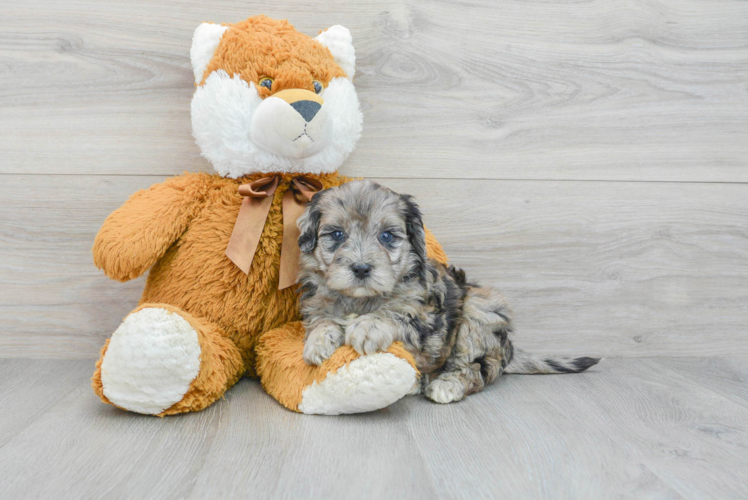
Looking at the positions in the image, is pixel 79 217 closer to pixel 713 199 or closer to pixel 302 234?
pixel 302 234

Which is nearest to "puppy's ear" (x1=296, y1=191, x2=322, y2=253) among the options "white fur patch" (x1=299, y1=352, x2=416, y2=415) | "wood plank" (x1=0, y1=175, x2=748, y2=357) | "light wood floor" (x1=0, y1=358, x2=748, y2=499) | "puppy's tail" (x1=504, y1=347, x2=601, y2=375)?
"white fur patch" (x1=299, y1=352, x2=416, y2=415)

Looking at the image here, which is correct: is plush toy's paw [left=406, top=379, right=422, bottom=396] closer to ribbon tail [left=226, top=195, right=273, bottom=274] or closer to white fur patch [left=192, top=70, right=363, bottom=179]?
ribbon tail [left=226, top=195, right=273, bottom=274]

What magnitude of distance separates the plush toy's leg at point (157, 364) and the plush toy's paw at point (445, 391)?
0.64 metres

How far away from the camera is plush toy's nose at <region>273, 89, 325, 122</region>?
4.99 ft

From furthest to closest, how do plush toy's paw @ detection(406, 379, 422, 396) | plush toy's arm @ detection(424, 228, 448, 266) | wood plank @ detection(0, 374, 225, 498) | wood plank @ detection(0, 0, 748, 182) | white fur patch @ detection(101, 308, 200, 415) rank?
1. wood plank @ detection(0, 0, 748, 182)
2. plush toy's arm @ detection(424, 228, 448, 266)
3. plush toy's paw @ detection(406, 379, 422, 396)
4. white fur patch @ detection(101, 308, 200, 415)
5. wood plank @ detection(0, 374, 225, 498)

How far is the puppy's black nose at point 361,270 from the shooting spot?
139 cm

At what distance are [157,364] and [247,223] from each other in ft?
1.58

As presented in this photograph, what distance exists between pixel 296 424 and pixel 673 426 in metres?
1.02

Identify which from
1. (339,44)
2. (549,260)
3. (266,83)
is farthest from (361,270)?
(549,260)

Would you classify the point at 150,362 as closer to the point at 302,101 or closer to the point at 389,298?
the point at 389,298

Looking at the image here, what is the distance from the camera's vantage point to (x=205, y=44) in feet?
5.43

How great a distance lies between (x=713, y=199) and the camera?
218 cm

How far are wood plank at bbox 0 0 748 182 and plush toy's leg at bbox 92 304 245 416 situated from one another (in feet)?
2.44

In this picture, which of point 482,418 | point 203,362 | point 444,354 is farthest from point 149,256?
point 482,418
